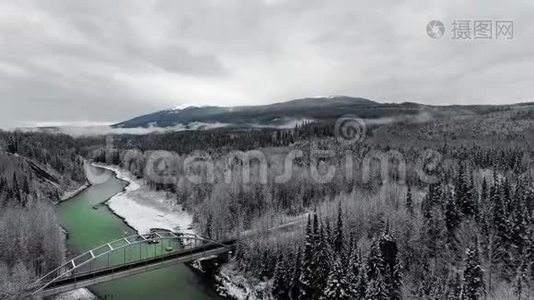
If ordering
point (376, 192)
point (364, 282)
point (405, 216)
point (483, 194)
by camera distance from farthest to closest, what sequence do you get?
point (376, 192), point (483, 194), point (405, 216), point (364, 282)

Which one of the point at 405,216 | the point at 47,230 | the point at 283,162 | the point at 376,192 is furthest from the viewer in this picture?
the point at 283,162

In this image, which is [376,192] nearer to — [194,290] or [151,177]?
[194,290]

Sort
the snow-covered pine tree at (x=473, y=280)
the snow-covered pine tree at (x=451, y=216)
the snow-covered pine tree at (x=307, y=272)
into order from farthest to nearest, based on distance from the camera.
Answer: the snow-covered pine tree at (x=451, y=216)
the snow-covered pine tree at (x=307, y=272)
the snow-covered pine tree at (x=473, y=280)

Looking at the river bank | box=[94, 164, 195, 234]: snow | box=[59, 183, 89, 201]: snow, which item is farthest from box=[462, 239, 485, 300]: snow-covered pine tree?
box=[59, 183, 89, 201]: snow

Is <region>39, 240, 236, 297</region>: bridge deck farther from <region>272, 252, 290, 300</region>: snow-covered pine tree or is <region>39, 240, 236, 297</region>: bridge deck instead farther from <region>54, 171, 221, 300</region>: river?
<region>272, 252, 290, 300</region>: snow-covered pine tree

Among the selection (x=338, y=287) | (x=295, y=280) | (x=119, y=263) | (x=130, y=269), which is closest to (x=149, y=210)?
(x=119, y=263)

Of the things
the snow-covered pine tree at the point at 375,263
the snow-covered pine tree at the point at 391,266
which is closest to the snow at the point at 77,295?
the snow-covered pine tree at the point at 375,263

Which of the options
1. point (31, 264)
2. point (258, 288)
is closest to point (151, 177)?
point (31, 264)

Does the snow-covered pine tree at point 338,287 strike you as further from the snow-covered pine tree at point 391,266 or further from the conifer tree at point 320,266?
the snow-covered pine tree at point 391,266
